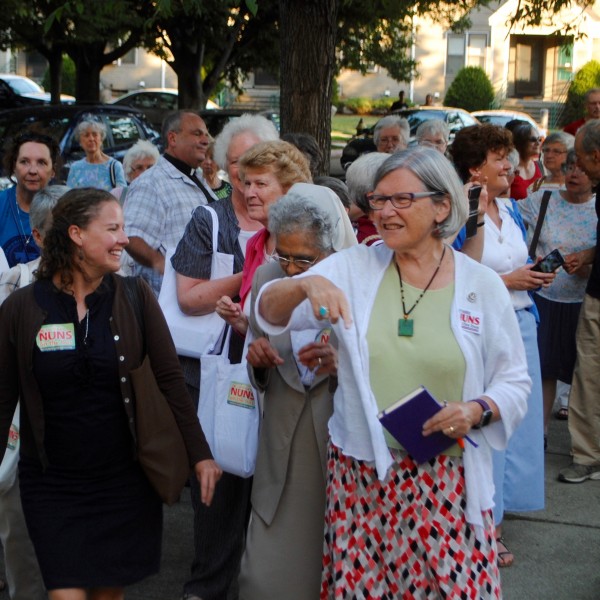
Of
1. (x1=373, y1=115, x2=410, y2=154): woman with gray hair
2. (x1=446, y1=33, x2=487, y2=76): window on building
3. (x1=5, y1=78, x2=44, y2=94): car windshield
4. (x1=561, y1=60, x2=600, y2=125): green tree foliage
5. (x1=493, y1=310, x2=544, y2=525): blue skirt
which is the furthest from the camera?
(x1=446, y1=33, x2=487, y2=76): window on building

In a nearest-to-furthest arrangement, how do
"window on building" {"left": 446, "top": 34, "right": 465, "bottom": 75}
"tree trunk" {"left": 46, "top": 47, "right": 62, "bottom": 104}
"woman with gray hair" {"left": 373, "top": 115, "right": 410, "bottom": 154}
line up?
"woman with gray hair" {"left": 373, "top": 115, "right": 410, "bottom": 154} → "tree trunk" {"left": 46, "top": 47, "right": 62, "bottom": 104} → "window on building" {"left": 446, "top": 34, "right": 465, "bottom": 75}

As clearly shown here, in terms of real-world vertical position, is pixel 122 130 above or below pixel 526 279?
above

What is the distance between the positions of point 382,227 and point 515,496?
2478mm

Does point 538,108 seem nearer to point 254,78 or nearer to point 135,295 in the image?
point 254,78

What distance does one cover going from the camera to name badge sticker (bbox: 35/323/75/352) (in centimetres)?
386

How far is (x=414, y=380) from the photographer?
3.46 metres

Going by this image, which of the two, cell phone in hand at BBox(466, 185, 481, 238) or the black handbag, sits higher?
cell phone in hand at BBox(466, 185, 481, 238)

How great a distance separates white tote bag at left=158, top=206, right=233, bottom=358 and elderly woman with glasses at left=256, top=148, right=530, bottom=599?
1180 millimetres

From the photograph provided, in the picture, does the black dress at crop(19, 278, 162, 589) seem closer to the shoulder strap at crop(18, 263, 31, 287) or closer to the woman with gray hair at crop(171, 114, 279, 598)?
the woman with gray hair at crop(171, 114, 279, 598)

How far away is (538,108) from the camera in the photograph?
161 ft

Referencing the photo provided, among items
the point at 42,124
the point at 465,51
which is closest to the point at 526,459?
the point at 42,124

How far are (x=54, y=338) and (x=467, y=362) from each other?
4.70 ft

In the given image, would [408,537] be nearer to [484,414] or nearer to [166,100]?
[484,414]

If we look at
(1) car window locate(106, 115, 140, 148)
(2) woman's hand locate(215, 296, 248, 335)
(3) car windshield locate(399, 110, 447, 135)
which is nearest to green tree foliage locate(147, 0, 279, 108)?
(3) car windshield locate(399, 110, 447, 135)
